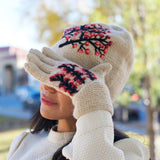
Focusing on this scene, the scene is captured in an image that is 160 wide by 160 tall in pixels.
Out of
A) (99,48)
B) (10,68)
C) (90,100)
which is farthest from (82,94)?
(10,68)

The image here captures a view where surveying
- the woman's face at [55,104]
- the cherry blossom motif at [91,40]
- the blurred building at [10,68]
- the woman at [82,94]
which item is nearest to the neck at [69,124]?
the woman at [82,94]

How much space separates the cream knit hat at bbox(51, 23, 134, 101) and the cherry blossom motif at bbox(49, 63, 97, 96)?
0.42ft

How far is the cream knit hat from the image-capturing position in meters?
1.09

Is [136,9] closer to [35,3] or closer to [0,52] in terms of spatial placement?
[35,3]

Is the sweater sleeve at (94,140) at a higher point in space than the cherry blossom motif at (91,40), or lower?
lower

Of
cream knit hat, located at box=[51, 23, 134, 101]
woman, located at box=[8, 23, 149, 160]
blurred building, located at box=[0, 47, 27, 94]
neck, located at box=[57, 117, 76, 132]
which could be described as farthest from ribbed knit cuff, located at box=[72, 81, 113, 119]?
blurred building, located at box=[0, 47, 27, 94]

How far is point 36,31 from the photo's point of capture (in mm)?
4941

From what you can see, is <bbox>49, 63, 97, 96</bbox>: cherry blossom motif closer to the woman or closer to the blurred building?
the woman

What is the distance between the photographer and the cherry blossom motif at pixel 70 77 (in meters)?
0.94

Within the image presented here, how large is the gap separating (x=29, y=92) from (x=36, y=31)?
5.56m

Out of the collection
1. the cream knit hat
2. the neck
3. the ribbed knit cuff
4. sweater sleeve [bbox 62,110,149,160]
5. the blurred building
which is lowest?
the blurred building

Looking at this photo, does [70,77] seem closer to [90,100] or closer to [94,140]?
[90,100]

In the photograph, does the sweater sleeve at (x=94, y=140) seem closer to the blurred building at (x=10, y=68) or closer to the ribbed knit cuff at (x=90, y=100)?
the ribbed knit cuff at (x=90, y=100)

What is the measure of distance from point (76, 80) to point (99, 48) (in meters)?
0.25
